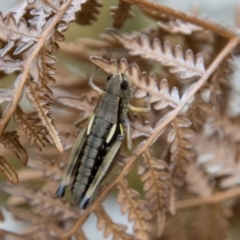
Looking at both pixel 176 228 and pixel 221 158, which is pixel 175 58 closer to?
pixel 221 158

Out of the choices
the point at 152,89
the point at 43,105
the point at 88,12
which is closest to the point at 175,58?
the point at 152,89

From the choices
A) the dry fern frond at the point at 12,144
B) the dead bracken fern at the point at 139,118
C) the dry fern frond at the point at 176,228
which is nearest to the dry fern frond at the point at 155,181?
the dead bracken fern at the point at 139,118

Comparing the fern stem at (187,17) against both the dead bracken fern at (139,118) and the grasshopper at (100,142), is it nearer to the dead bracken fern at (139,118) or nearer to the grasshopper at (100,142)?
the dead bracken fern at (139,118)

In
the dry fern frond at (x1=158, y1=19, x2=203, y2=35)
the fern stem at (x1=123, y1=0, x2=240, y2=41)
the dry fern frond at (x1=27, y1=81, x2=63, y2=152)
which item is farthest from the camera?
the dry fern frond at (x1=158, y1=19, x2=203, y2=35)

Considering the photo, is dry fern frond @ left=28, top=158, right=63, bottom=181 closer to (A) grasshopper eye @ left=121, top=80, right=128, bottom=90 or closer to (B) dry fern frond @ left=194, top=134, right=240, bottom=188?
(A) grasshopper eye @ left=121, top=80, right=128, bottom=90

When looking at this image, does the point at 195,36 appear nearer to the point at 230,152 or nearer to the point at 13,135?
the point at 230,152

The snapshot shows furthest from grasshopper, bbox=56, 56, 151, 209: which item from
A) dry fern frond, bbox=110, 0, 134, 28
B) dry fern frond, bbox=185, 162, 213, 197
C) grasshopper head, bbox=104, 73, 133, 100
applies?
dry fern frond, bbox=185, 162, 213, 197

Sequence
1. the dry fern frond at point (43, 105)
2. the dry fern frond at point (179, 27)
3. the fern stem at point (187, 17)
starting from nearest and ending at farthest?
the dry fern frond at point (43, 105), the fern stem at point (187, 17), the dry fern frond at point (179, 27)

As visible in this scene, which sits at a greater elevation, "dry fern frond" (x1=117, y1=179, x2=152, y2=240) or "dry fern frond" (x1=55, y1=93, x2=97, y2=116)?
"dry fern frond" (x1=55, y1=93, x2=97, y2=116)
